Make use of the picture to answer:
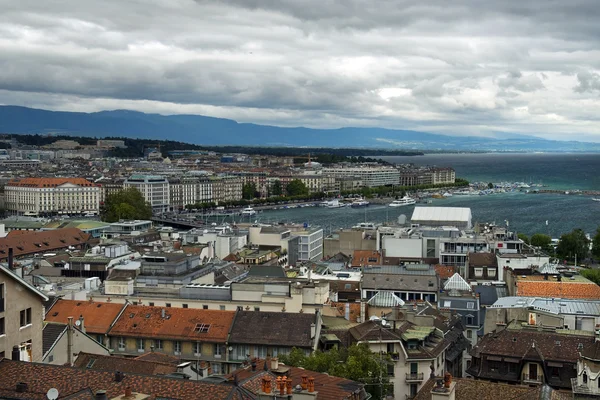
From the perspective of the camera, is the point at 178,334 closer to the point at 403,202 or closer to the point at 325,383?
the point at 325,383

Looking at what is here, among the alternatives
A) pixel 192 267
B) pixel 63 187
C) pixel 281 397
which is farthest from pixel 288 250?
pixel 63 187

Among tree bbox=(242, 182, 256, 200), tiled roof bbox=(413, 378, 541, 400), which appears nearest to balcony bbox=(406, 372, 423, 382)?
tiled roof bbox=(413, 378, 541, 400)

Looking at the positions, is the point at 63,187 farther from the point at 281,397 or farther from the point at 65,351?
the point at 281,397

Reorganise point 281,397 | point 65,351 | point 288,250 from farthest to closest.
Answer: point 288,250 → point 65,351 → point 281,397

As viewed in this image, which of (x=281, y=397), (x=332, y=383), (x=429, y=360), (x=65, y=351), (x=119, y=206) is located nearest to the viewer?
(x=281, y=397)

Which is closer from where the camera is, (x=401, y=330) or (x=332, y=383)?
(x=332, y=383)

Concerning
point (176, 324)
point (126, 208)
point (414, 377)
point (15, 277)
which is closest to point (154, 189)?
point (126, 208)

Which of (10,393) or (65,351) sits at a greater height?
(10,393)
